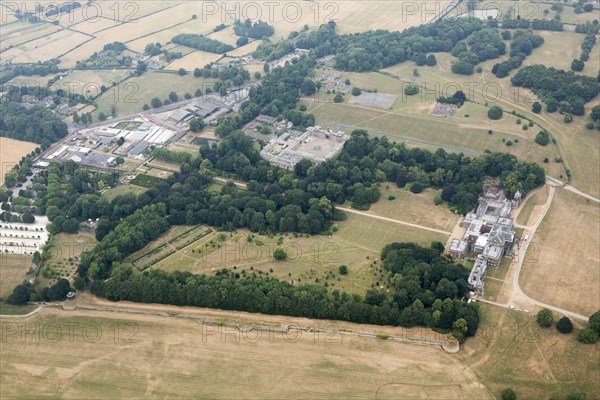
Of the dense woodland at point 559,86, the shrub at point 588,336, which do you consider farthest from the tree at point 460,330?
the dense woodland at point 559,86

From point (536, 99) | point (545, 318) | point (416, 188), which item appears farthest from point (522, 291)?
point (536, 99)

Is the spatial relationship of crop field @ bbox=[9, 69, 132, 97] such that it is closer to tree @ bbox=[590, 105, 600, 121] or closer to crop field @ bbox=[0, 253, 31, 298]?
crop field @ bbox=[0, 253, 31, 298]

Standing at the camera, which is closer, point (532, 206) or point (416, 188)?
point (532, 206)

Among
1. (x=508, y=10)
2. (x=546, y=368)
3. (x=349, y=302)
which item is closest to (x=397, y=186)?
(x=349, y=302)

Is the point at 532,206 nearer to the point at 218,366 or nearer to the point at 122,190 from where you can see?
the point at 218,366

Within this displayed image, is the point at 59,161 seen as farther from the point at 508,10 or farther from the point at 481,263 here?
the point at 508,10

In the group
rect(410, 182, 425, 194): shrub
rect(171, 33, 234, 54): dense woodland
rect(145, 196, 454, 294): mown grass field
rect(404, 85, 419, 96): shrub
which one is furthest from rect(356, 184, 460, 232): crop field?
rect(171, 33, 234, 54): dense woodland
